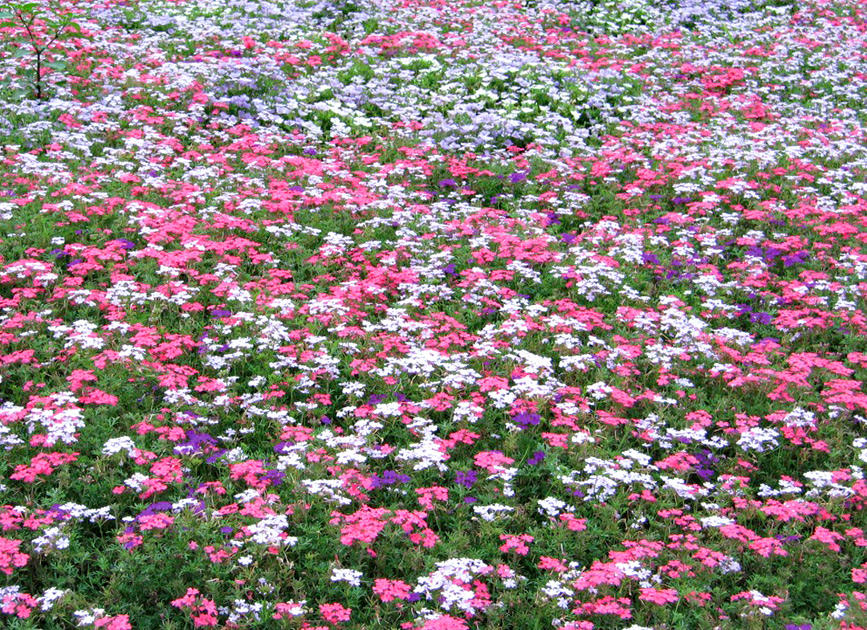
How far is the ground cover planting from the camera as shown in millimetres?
5758

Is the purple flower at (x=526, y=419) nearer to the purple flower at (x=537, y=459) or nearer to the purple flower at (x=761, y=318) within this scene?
the purple flower at (x=537, y=459)

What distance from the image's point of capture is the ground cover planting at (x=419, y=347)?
5.76 m

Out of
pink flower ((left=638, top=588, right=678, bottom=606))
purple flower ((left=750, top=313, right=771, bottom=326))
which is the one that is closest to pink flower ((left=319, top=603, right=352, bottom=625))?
pink flower ((left=638, top=588, right=678, bottom=606))

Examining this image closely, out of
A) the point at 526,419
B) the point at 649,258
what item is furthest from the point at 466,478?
the point at 649,258

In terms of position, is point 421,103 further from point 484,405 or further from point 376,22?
point 484,405

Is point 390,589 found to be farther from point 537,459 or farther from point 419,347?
point 419,347

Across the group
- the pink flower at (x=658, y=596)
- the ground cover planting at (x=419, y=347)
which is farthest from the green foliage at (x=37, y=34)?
the pink flower at (x=658, y=596)

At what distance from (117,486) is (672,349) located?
573 cm

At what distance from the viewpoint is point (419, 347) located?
27.1 ft

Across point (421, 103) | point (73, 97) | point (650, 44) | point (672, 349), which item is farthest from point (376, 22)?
point (672, 349)

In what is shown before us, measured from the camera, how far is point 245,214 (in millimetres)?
10500

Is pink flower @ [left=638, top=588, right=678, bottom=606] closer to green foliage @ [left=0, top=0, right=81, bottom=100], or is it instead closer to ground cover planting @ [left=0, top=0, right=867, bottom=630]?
ground cover planting @ [left=0, top=0, right=867, bottom=630]

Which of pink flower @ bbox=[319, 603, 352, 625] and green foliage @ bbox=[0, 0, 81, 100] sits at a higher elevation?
green foliage @ bbox=[0, 0, 81, 100]

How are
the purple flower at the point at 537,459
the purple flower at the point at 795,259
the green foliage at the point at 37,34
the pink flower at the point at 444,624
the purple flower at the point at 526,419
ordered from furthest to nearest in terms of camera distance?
the green foliage at the point at 37,34, the purple flower at the point at 795,259, the purple flower at the point at 526,419, the purple flower at the point at 537,459, the pink flower at the point at 444,624
